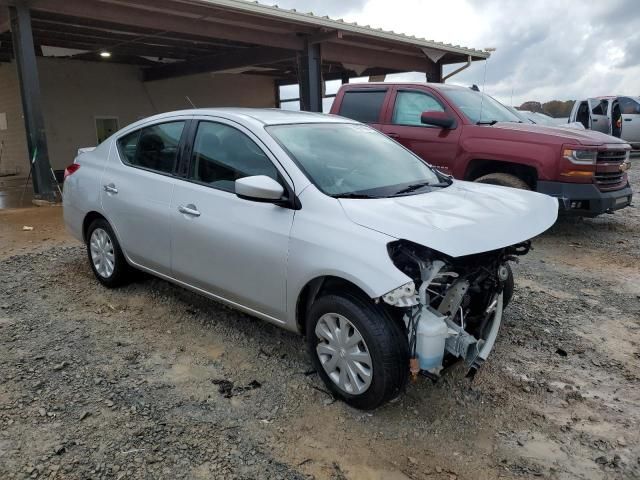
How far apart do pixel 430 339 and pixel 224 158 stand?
1991mm

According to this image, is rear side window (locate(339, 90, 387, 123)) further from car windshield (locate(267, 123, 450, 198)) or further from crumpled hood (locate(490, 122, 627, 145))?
car windshield (locate(267, 123, 450, 198))

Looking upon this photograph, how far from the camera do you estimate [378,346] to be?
279 centimetres

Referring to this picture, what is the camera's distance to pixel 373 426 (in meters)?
2.91

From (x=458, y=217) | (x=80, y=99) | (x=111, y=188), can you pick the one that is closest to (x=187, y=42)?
(x=80, y=99)

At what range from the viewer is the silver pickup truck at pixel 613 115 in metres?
16.0

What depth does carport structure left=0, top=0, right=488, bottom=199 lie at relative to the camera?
9.13m

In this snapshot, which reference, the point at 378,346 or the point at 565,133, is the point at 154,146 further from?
the point at 565,133

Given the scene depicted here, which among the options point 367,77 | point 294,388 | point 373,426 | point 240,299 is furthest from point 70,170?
point 367,77

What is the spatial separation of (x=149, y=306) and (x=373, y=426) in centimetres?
245

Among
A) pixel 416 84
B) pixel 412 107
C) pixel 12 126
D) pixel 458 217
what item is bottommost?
pixel 12 126

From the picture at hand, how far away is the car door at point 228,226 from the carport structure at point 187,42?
6259mm

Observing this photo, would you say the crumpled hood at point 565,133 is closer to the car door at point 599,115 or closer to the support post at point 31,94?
the support post at point 31,94

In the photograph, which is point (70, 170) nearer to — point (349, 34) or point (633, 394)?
point (633, 394)

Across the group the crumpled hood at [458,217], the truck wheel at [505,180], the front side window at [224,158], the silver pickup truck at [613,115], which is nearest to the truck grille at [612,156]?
the truck wheel at [505,180]
